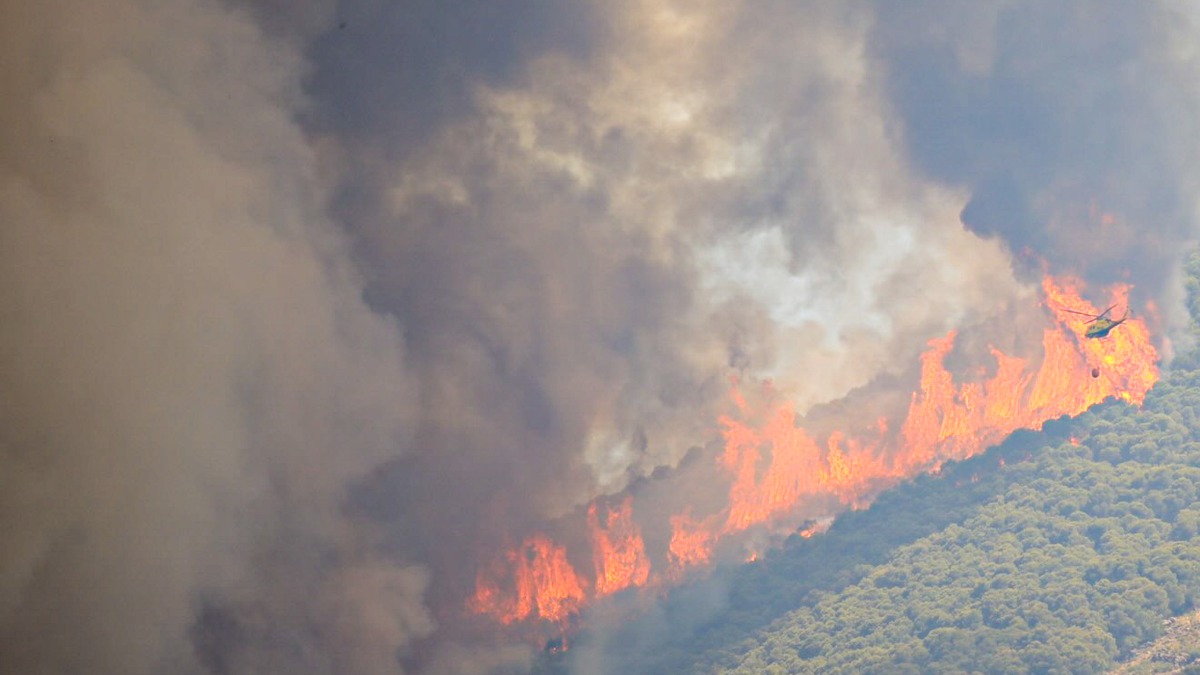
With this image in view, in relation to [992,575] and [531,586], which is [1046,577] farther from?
[531,586]

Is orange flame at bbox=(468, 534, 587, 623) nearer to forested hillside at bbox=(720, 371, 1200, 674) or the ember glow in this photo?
the ember glow

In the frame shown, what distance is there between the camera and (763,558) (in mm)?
89875

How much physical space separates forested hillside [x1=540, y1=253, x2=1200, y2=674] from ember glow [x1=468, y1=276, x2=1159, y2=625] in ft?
7.88

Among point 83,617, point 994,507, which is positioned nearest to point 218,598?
point 83,617

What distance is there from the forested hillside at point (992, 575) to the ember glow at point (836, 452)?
94.5 inches

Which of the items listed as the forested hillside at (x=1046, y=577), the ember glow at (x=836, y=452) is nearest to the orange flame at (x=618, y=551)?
the ember glow at (x=836, y=452)

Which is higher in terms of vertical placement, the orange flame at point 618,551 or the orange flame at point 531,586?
the orange flame at point 618,551

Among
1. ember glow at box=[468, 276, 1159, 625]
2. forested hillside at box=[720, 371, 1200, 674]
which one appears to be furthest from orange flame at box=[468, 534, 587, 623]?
forested hillside at box=[720, 371, 1200, 674]

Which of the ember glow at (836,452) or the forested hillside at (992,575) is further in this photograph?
the forested hillside at (992,575)

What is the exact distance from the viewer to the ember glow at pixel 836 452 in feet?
236

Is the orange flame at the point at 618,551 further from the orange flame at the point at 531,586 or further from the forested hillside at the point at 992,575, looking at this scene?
the forested hillside at the point at 992,575

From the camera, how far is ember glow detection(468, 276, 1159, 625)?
71812 mm

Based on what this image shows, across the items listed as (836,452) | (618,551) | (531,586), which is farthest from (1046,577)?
(531,586)

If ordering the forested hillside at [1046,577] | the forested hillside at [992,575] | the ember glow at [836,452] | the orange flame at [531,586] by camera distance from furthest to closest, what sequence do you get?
the forested hillside at [1046,577] → the forested hillside at [992,575] → the ember glow at [836,452] → the orange flame at [531,586]
